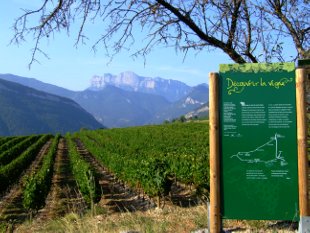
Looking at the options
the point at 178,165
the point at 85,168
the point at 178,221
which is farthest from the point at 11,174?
the point at 178,221

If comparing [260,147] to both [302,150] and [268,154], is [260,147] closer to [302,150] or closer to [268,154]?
[268,154]

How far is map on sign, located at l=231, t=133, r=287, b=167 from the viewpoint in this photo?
205 inches

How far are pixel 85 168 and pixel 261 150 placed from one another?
14583 millimetres

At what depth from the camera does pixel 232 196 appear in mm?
5328

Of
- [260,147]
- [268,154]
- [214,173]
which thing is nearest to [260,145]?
[260,147]

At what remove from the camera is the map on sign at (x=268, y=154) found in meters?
5.21

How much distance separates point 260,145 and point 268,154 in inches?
5.7

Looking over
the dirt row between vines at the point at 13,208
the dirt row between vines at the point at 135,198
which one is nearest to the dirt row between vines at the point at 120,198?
the dirt row between vines at the point at 135,198

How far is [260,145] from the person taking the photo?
206 inches

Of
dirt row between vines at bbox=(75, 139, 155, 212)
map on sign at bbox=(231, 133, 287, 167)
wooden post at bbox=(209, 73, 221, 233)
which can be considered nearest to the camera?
map on sign at bbox=(231, 133, 287, 167)

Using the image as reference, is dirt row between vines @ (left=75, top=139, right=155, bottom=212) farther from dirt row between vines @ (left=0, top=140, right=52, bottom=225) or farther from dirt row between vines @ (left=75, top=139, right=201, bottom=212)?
dirt row between vines @ (left=0, top=140, right=52, bottom=225)

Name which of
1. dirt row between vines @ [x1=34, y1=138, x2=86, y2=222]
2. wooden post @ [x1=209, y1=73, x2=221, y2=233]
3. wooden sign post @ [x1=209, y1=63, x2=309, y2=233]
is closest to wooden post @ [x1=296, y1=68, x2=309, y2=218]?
wooden sign post @ [x1=209, y1=63, x2=309, y2=233]

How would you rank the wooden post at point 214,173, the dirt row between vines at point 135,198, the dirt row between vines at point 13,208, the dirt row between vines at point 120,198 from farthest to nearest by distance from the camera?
the dirt row between vines at point 120,198, the dirt row between vines at point 135,198, the dirt row between vines at point 13,208, the wooden post at point 214,173

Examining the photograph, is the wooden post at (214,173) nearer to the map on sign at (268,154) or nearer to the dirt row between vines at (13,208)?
the map on sign at (268,154)
